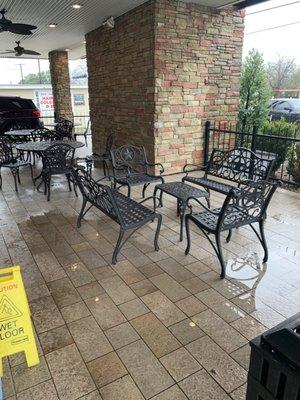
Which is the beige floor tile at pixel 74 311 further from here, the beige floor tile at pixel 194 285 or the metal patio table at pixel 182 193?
the metal patio table at pixel 182 193

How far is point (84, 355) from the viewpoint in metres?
Result: 1.70

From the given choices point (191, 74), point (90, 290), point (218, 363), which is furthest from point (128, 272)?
point (191, 74)

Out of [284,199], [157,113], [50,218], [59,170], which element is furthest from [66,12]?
[284,199]

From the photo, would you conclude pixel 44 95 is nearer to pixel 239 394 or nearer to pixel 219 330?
pixel 219 330

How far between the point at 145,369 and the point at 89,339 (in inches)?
15.7

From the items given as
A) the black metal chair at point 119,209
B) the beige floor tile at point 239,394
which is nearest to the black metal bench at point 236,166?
the black metal chair at point 119,209

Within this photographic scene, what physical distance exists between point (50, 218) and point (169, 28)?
11.2 feet

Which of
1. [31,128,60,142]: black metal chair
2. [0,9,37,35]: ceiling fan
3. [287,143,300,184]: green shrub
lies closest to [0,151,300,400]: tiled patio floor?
[287,143,300,184]: green shrub

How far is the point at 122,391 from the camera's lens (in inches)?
58.7

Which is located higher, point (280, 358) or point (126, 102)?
point (126, 102)

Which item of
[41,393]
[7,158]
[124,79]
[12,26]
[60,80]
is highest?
[12,26]

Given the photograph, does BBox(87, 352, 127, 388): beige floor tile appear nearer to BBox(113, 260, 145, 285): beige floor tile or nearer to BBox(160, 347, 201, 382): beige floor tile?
BBox(160, 347, 201, 382): beige floor tile

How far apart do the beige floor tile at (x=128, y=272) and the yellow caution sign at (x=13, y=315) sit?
3.08 feet

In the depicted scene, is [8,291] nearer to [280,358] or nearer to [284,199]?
[280,358]
